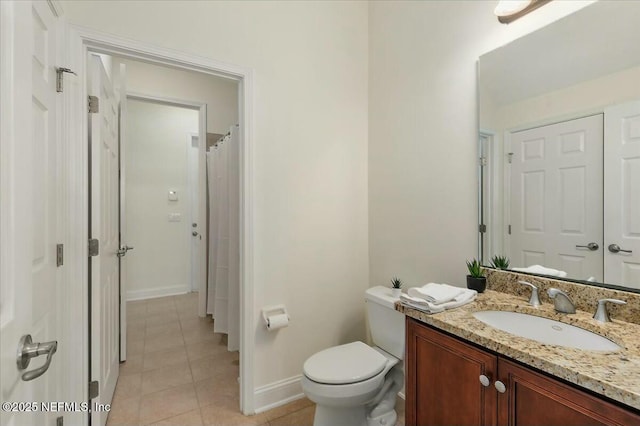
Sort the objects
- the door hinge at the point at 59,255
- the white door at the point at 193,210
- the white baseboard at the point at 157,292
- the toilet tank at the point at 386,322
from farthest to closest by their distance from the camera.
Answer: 1. the white door at the point at 193,210
2. the white baseboard at the point at 157,292
3. the toilet tank at the point at 386,322
4. the door hinge at the point at 59,255

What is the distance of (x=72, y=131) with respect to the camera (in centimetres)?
140

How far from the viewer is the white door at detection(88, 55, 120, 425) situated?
4.96 feet

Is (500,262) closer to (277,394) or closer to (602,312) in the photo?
(602,312)

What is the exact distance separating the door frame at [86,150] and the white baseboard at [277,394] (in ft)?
0.16

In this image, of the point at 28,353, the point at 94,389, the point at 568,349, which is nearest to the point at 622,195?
the point at 568,349

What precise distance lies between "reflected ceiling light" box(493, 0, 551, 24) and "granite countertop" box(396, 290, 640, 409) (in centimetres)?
131

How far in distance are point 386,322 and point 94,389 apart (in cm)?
158

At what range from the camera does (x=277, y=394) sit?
1890mm

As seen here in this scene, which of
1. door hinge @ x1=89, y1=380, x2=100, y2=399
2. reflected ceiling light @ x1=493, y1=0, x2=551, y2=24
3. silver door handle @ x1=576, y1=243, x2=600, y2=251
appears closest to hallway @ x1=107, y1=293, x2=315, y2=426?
door hinge @ x1=89, y1=380, x2=100, y2=399

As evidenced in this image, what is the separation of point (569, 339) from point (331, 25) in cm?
225

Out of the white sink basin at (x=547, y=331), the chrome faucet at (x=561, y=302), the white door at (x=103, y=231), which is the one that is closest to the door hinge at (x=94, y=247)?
the white door at (x=103, y=231)

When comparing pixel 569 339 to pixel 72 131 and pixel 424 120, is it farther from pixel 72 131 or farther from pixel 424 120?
pixel 72 131

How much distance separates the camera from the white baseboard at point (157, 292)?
13.1 ft

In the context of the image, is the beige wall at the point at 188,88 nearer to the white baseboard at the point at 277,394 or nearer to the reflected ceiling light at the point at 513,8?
the reflected ceiling light at the point at 513,8
